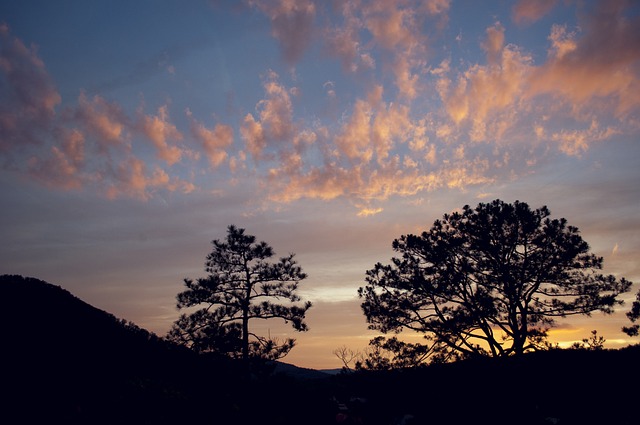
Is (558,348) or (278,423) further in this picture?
(558,348)

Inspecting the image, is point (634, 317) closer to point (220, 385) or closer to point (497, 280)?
point (497, 280)

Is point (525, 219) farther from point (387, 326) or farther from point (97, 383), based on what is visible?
point (97, 383)

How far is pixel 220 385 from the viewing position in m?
16.7

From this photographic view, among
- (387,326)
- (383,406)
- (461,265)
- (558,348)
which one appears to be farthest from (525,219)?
(383,406)

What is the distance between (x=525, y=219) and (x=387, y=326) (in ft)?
24.8

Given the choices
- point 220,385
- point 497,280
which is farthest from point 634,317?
point 220,385

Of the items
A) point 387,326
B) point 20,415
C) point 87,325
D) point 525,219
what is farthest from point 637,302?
point 87,325

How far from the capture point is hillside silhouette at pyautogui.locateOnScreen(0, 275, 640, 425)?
1152 centimetres

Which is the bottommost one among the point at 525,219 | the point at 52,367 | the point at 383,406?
the point at 383,406

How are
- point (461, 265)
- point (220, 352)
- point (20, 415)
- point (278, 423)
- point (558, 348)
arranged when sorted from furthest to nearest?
point (220, 352)
point (461, 265)
point (558, 348)
point (278, 423)
point (20, 415)

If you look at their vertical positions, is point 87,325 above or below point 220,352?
above

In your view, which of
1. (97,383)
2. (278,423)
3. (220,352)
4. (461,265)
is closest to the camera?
(97,383)

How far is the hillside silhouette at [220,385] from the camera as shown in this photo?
37.8 ft

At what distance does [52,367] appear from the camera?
492 inches
